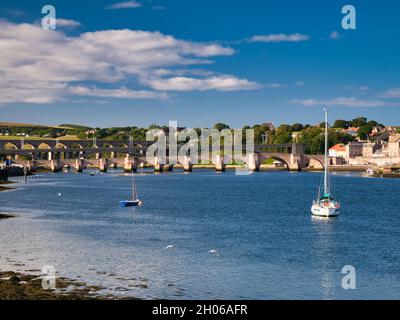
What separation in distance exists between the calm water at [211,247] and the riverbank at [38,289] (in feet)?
4.58

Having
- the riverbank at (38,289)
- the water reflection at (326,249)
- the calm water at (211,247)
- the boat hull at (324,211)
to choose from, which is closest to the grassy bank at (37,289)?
the riverbank at (38,289)

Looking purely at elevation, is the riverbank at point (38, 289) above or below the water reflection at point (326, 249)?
above

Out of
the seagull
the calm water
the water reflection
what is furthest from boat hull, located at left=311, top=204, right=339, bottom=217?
the seagull

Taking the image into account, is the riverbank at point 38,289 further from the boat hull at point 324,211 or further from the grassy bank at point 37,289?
the boat hull at point 324,211

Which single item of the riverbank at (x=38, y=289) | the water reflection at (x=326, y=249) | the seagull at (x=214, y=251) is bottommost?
the water reflection at (x=326, y=249)

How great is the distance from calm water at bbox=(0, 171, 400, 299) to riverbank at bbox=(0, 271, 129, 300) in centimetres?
140

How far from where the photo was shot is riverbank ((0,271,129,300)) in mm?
31562

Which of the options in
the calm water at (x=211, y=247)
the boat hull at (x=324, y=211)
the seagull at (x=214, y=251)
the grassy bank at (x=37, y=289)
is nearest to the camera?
the grassy bank at (x=37, y=289)

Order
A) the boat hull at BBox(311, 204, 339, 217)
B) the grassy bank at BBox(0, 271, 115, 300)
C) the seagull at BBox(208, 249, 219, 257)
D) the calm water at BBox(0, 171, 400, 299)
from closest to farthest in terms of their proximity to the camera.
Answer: the grassy bank at BBox(0, 271, 115, 300) → the calm water at BBox(0, 171, 400, 299) → the seagull at BBox(208, 249, 219, 257) → the boat hull at BBox(311, 204, 339, 217)

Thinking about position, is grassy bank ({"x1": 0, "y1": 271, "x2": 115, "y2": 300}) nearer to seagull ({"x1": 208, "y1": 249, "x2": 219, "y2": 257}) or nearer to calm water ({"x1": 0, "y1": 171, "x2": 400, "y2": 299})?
calm water ({"x1": 0, "y1": 171, "x2": 400, "y2": 299})

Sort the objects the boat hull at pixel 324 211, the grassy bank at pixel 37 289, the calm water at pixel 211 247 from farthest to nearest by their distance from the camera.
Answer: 1. the boat hull at pixel 324 211
2. the calm water at pixel 211 247
3. the grassy bank at pixel 37 289

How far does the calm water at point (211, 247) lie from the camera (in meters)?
36.1

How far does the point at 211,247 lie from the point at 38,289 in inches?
771
